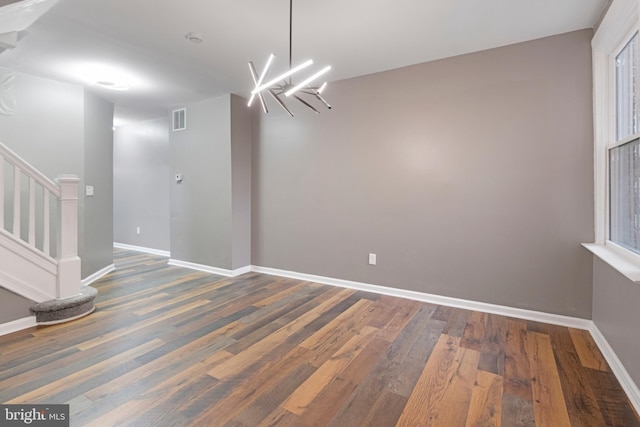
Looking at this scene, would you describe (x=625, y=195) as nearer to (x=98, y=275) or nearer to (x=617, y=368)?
(x=617, y=368)

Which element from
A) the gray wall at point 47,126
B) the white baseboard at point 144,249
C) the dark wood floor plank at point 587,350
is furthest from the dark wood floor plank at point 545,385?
the white baseboard at point 144,249

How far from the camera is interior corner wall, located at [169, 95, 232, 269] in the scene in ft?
14.6

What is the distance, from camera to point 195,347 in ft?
7.75

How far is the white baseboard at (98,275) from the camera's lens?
13.1 ft

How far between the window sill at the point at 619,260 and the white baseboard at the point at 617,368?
64cm

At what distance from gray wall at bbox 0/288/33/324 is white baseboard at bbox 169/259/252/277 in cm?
211

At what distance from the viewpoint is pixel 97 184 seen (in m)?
4.42

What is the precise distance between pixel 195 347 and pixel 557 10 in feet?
12.5

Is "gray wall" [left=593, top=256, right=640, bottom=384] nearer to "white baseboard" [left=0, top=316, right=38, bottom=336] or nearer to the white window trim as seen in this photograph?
the white window trim

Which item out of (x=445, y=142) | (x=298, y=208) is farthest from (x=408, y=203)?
(x=298, y=208)

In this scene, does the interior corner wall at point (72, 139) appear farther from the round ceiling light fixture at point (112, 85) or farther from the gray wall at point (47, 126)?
the round ceiling light fixture at point (112, 85)

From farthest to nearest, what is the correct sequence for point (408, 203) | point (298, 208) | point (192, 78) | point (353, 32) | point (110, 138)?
1. point (110, 138)
2. point (298, 208)
3. point (192, 78)
4. point (408, 203)
5. point (353, 32)

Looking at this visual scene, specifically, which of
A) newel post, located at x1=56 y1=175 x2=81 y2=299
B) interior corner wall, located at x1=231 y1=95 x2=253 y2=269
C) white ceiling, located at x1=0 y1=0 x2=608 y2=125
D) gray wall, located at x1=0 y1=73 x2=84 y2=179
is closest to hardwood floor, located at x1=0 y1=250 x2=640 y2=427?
newel post, located at x1=56 y1=175 x2=81 y2=299

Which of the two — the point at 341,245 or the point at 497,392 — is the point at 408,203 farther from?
the point at 497,392
